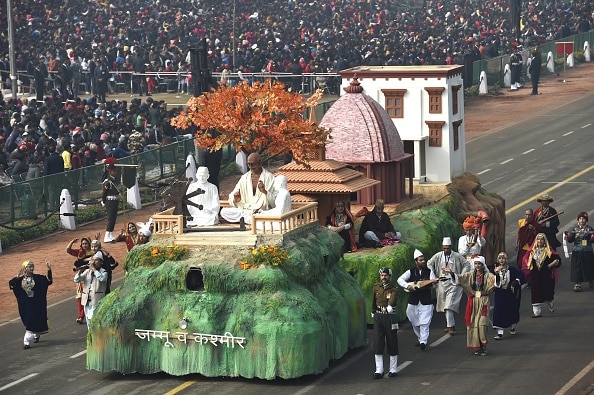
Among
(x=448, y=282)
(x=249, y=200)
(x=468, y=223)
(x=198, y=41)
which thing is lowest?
(x=448, y=282)

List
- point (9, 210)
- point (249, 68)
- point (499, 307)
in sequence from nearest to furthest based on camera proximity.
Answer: point (499, 307) < point (9, 210) < point (249, 68)

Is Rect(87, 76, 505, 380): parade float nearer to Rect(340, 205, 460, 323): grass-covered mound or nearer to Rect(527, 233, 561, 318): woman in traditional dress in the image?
Rect(340, 205, 460, 323): grass-covered mound

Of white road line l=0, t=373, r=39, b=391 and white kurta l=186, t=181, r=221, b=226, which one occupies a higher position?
white kurta l=186, t=181, r=221, b=226

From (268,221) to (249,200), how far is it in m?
2.02

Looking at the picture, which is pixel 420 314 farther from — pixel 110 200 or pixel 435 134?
pixel 110 200

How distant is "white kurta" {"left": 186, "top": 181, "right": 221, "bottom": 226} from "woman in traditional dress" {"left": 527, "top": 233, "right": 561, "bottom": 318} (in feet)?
21.3

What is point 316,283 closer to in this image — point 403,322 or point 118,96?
point 403,322

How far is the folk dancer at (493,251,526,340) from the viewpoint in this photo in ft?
97.7

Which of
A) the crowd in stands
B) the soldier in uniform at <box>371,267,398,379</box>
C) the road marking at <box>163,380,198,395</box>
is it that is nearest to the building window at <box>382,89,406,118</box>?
the soldier in uniform at <box>371,267,398,379</box>

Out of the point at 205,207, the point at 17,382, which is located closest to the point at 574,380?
the point at 205,207

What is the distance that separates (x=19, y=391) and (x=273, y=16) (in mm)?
63116

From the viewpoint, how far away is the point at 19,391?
27188 mm

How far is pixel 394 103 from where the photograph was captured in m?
37.8

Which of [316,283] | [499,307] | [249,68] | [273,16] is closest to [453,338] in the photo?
[499,307]
